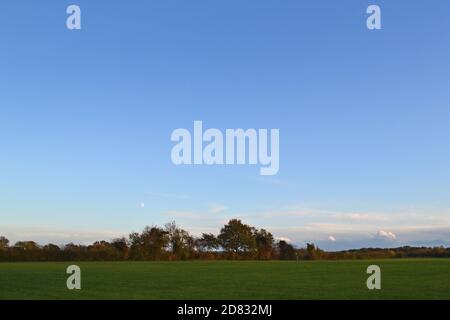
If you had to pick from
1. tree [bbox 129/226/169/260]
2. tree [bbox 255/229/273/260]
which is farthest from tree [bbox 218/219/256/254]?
tree [bbox 129/226/169/260]

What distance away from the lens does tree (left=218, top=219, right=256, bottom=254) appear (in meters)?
178

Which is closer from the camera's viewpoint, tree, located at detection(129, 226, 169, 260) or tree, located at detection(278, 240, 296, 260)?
tree, located at detection(129, 226, 169, 260)

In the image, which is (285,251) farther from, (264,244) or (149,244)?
(149,244)

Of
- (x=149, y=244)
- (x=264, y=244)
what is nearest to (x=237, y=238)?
(x=264, y=244)

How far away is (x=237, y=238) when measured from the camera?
182 m

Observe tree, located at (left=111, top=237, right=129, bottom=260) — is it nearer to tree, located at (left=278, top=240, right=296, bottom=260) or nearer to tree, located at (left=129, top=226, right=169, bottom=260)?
tree, located at (left=129, top=226, right=169, bottom=260)

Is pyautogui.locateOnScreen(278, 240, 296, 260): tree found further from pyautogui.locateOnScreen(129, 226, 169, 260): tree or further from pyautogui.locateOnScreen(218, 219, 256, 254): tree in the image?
pyautogui.locateOnScreen(129, 226, 169, 260): tree

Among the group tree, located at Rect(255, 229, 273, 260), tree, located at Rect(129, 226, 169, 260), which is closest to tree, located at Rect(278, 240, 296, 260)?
tree, located at Rect(255, 229, 273, 260)

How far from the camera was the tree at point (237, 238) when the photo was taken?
178000 mm

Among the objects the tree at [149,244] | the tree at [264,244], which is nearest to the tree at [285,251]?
the tree at [264,244]

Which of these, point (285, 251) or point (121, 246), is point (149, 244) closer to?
point (121, 246)

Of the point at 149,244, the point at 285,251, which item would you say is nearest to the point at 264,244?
the point at 285,251
